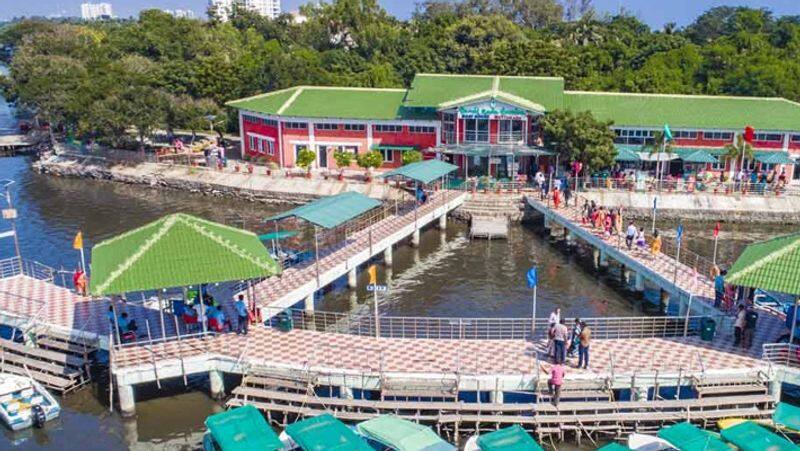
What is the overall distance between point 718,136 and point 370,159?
2806 centimetres

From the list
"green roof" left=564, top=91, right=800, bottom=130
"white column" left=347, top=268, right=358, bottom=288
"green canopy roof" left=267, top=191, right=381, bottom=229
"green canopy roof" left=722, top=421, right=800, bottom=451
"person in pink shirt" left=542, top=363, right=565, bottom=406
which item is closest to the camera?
"green canopy roof" left=722, top=421, right=800, bottom=451

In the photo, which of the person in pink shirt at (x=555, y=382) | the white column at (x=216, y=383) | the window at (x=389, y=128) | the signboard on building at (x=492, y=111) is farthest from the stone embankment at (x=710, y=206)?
the white column at (x=216, y=383)

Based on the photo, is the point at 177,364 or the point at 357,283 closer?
the point at 177,364

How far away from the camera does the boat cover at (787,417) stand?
21.9 metres

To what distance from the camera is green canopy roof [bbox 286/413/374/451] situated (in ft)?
66.7

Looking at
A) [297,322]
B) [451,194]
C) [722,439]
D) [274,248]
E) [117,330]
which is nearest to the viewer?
[722,439]

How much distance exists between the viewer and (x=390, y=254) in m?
41.7

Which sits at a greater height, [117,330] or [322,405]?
[117,330]

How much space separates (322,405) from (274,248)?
15.6 meters

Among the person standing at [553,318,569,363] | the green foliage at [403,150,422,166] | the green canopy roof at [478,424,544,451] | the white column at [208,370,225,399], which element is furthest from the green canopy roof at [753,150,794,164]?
the white column at [208,370,225,399]

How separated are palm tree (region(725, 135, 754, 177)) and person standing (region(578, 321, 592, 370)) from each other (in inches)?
1369

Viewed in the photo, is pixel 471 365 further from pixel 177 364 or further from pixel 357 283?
pixel 357 283

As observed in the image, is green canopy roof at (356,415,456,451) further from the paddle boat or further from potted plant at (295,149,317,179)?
potted plant at (295,149,317,179)

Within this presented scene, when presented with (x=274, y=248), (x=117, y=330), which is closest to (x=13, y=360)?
(x=117, y=330)
